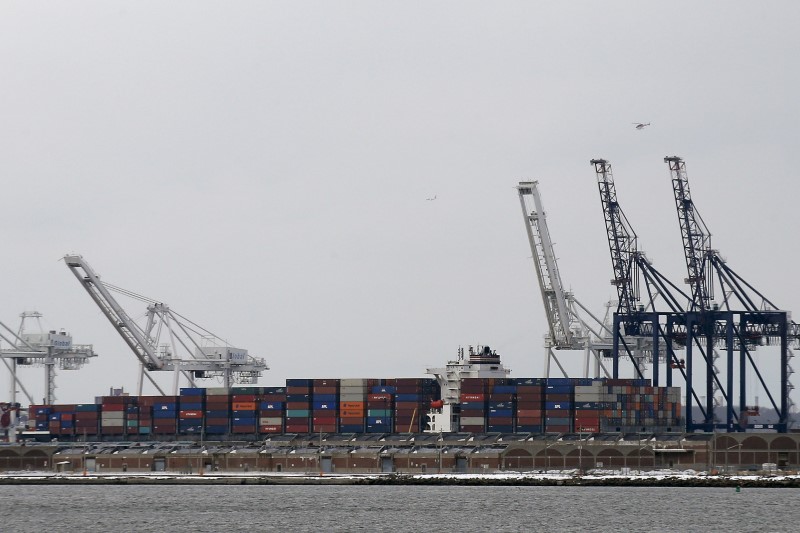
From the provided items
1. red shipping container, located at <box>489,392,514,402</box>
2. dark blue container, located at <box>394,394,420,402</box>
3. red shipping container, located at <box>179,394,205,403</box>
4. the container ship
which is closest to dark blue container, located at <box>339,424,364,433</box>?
the container ship

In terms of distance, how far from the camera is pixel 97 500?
386 ft

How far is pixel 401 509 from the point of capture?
104875 mm

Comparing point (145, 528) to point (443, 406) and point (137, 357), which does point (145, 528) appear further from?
point (137, 357)

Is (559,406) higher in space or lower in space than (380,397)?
lower

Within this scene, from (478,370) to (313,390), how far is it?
1499cm

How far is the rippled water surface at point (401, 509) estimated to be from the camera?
93.5 metres

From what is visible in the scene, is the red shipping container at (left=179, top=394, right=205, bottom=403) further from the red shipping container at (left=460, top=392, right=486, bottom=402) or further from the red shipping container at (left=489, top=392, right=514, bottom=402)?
the red shipping container at (left=489, top=392, right=514, bottom=402)

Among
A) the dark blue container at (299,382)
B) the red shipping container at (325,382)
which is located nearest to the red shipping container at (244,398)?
the dark blue container at (299,382)

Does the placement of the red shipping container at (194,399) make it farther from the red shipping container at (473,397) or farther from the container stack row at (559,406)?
the red shipping container at (473,397)

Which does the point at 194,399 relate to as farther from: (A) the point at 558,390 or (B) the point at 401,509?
(B) the point at 401,509

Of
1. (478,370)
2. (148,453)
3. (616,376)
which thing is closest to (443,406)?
(478,370)

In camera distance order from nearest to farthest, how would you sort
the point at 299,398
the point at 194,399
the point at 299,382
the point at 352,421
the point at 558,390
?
the point at 558,390 → the point at 352,421 → the point at 299,398 → the point at 299,382 → the point at 194,399

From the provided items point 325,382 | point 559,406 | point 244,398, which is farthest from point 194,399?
point 559,406

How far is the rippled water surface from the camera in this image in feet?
307
